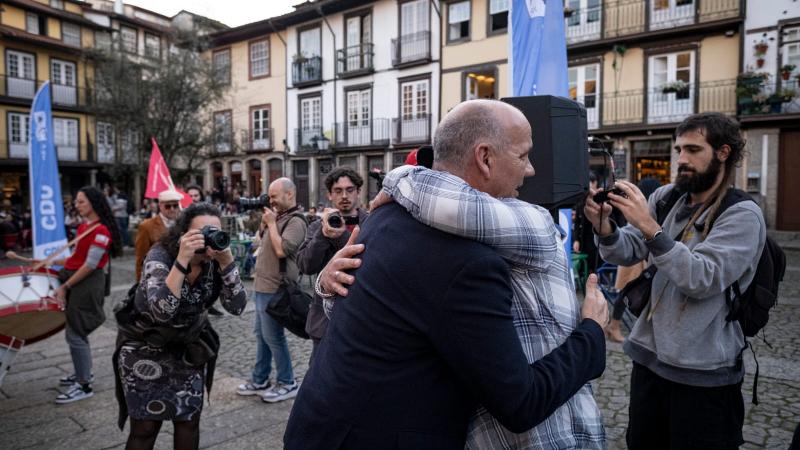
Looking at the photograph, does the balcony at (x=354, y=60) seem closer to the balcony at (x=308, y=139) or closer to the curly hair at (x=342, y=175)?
the balcony at (x=308, y=139)

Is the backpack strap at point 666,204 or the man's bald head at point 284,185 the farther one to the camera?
the man's bald head at point 284,185

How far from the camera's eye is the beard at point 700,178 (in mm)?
2271

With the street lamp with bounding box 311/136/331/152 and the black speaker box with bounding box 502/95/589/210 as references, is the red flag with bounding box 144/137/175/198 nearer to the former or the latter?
the black speaker box with bounding box 502/95/589/210

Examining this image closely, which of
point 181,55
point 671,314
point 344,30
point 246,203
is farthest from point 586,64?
point 671,314

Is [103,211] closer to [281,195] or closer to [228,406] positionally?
[281,195]

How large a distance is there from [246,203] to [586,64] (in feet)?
56.9

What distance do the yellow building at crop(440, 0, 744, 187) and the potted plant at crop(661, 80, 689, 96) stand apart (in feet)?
0.11

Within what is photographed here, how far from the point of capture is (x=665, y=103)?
1753cm

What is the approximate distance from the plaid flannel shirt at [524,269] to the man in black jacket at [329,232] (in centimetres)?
179

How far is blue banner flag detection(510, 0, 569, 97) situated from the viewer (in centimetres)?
378

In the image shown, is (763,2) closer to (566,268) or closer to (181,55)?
(181,55)

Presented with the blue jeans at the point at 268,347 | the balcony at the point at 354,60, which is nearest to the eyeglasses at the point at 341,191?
the blue jeans at the point at 268,347

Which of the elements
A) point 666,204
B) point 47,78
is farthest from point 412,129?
point 47,78

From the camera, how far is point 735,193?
2.26m
